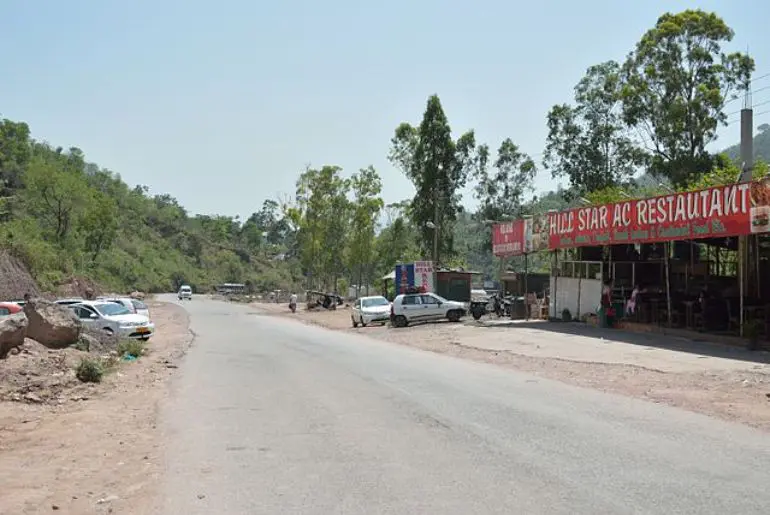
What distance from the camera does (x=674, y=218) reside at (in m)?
23.0

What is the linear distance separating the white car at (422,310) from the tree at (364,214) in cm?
3471

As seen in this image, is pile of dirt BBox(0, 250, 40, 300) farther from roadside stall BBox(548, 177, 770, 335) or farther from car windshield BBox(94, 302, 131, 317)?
roadside stall BBox(548, 177, 770, 335)

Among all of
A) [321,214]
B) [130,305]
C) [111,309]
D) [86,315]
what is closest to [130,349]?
[86,315]

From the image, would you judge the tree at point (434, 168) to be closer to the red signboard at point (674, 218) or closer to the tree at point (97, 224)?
the red signboard at point (674, 218)

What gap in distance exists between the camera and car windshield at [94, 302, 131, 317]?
26791 mm

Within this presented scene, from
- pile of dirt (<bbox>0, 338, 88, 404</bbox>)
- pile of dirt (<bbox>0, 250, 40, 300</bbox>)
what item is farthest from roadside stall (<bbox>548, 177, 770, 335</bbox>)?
pile of dirt (<bbox>0, 250, 40, 300</bbox>)

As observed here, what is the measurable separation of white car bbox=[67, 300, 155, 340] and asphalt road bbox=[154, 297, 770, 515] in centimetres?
1216

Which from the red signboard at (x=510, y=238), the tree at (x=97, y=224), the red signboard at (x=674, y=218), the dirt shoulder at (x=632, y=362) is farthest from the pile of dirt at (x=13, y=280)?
the tree at (x=97, y=224)

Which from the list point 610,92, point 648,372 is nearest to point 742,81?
point 610,92

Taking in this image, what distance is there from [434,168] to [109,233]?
46.0m

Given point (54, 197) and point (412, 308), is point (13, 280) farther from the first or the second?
point (54, 197)

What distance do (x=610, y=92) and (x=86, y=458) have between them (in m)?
49.7

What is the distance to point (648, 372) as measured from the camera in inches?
650

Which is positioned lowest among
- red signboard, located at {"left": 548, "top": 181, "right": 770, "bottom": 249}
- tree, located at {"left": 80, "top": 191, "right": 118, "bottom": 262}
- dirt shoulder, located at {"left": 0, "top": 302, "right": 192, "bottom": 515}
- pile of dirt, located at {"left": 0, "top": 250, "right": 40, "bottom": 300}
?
dirt shoulder, located at {"left": 0, "top": 302, "right": 192, "bottom": 515}
